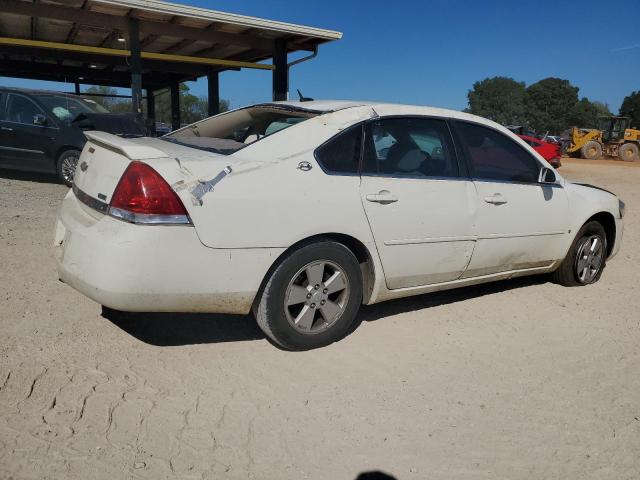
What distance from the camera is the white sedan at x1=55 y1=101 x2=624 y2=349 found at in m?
2.74

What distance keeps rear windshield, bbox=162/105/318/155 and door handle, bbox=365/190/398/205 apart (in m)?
0.66

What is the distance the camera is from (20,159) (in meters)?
8.91

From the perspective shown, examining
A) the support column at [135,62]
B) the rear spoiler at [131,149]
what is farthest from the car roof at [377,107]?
the support column at [135,62]

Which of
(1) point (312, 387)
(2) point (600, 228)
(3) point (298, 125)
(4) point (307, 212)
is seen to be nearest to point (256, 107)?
(3) point (298, 125)

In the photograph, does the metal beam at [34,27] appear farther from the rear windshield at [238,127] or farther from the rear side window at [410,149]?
the rear side window at [410,149]

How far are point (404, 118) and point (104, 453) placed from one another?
105 inches

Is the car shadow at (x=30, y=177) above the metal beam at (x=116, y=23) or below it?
Answer: below

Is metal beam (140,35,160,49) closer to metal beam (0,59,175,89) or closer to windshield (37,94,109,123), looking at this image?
windshield (37,94,109,123)

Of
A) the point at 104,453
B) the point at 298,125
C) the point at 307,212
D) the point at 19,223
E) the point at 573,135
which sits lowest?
the point at 104,453

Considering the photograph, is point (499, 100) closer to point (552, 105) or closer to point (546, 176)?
point (552, 105)

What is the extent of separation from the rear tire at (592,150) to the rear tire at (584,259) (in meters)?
30.3

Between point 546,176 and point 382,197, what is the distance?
1.74 m

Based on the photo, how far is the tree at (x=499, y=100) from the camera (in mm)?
84375

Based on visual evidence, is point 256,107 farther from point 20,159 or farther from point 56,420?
point 20,159
